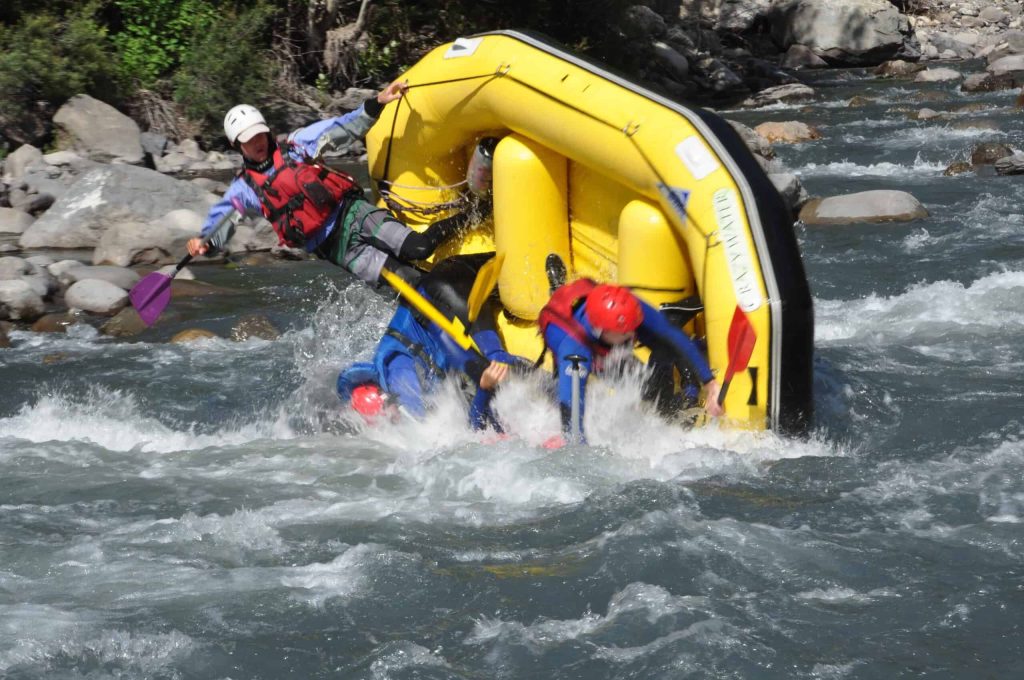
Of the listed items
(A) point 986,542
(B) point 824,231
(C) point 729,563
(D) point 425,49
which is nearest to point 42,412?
(C) point 729,563

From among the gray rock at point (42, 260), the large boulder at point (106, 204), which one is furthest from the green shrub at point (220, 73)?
the gray rock at point (42, 260)

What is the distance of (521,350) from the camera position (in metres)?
6.29

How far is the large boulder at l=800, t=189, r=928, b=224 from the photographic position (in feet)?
32.5

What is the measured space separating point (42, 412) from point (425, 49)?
38.0 ft

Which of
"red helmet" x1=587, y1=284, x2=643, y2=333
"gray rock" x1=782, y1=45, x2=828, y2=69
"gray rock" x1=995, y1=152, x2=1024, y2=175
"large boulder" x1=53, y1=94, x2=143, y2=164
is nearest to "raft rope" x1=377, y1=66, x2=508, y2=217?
"red helmet" x1=587, y1=284, x2=643, y2=333

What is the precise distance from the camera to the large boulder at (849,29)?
848 inches

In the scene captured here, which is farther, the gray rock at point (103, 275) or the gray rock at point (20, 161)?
the gray rock at point (20, 161)

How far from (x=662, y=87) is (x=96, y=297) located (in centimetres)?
923

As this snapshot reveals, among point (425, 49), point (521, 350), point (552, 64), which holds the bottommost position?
point (521, 350)

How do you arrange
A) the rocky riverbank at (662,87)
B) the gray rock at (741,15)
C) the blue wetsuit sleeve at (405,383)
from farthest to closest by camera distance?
the gray rock at (741,15), the rocky riverbank at (662,87), the blue wetsuit sleeve at (405,383)

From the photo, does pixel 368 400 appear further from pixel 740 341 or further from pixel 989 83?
pixel 989 83

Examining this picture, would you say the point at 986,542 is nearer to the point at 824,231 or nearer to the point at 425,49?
the point at 824,231

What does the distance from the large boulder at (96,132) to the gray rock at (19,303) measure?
14.9 ft

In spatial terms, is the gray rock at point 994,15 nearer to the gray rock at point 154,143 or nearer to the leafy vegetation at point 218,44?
the leafy vegetation at point 218,44
